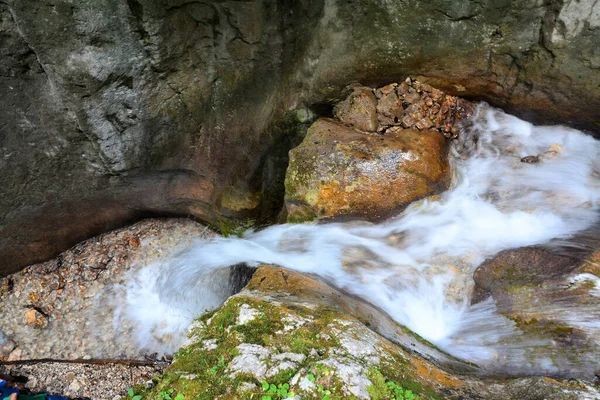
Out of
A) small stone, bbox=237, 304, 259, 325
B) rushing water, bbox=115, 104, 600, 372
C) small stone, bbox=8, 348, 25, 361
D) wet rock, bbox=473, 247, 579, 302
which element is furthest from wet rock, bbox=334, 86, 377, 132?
small stone, bbox=8, 348, 25, 361

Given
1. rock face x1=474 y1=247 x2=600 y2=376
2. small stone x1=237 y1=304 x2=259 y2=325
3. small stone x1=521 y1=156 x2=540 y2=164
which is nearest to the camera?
small stone x1=237 y1=304 x2=259 y2=325

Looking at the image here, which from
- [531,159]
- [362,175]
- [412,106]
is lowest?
[362,175]

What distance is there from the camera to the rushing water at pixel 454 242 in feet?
12.6

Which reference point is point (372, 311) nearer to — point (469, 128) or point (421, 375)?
point (421, 375)

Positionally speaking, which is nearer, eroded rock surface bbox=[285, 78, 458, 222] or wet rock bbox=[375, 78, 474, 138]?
eroded rock surface bbox=[285, 78, 458, 222]

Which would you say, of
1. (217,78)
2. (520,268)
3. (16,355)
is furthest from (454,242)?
(16,355)

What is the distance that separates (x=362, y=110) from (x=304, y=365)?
297cm

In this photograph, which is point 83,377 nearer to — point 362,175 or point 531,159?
point 362,175

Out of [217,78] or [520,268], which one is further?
[217,78]

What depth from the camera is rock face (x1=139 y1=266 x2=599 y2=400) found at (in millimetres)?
2346

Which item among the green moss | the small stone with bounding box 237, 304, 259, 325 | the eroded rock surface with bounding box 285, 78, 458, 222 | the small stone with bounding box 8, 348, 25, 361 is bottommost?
the small stone with bounding box 8, 348, 25, 361

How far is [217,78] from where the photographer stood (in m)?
4.41

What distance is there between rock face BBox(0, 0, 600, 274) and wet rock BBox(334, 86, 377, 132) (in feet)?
0.21

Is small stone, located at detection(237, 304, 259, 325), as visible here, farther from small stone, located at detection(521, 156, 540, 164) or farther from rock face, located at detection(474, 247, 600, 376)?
small stone, located at detection(521, 156, 540, 164)
